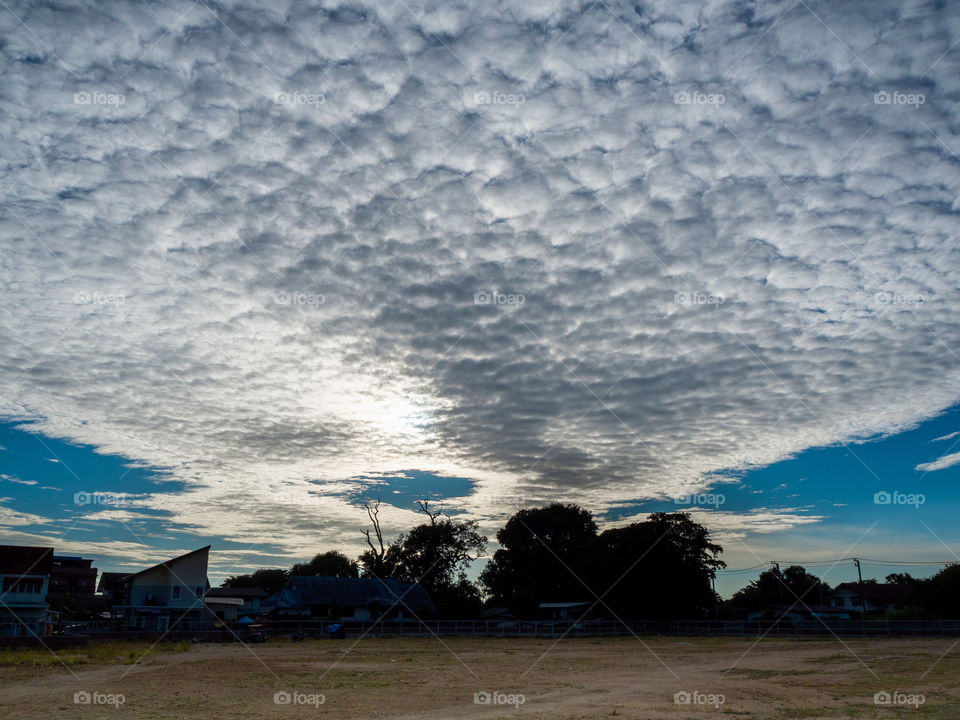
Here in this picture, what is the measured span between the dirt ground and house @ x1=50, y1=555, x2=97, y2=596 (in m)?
70.3

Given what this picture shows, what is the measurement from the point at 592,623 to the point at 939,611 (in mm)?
29573

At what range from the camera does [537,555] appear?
87125 millimetres

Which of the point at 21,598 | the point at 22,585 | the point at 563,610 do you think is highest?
the point at 22,585

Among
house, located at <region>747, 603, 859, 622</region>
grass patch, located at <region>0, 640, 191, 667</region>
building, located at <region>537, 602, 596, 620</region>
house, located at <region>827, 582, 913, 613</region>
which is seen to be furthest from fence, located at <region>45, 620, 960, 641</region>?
house, located at <region>827, 582, 913, 613</region>

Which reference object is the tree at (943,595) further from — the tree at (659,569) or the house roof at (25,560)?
the house roof at (25,560)

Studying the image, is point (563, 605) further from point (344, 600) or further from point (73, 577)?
point (73, 577)

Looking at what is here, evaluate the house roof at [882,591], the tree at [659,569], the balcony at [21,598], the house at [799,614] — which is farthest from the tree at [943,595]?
the balcony at [21,598]

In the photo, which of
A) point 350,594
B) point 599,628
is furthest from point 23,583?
point 599,628

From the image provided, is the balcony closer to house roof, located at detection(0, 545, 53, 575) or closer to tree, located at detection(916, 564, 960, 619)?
house roof, located at detection(0, 545, 53, 575)

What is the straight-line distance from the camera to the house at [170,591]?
188ft

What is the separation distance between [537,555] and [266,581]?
57.0m

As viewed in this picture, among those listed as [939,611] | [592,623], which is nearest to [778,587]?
[939,611]

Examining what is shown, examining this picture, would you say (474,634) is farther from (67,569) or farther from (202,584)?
(67,569)

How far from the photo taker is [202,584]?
59.1 metres
